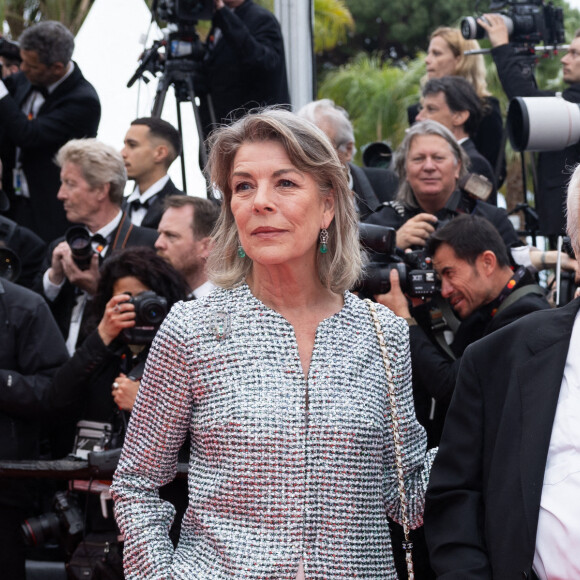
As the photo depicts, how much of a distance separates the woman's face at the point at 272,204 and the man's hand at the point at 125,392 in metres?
1.57

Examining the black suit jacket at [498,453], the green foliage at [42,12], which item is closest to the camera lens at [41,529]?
the black suit jacket at [498,453]

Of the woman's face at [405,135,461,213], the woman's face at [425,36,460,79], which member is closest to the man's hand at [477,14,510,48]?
the woman's face at [425,36,460,79]

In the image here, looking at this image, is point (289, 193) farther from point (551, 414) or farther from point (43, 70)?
point (43, 70)

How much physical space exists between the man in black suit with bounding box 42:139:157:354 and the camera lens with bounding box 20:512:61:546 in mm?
1011

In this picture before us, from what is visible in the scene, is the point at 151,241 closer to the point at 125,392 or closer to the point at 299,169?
the point at 125,392

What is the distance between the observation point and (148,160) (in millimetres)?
6000

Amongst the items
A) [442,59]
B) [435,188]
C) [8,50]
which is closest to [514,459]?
[435,188]

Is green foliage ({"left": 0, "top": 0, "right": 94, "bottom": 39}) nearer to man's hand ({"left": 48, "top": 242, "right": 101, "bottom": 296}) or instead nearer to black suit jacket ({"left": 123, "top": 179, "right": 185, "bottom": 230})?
black suit jacket ({"left": 123, "top": 179, "right": 185, "bottom": 230})

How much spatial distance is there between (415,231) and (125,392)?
1.48 m

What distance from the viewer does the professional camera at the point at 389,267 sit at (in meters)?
3.98

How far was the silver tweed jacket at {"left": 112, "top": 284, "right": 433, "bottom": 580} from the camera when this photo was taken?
2357 mm

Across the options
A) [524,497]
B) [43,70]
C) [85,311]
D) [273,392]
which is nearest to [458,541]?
[524,497]

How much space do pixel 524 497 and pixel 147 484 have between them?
0.91m

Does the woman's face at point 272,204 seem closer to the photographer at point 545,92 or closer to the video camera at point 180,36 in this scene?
the photographer at point 545,92
